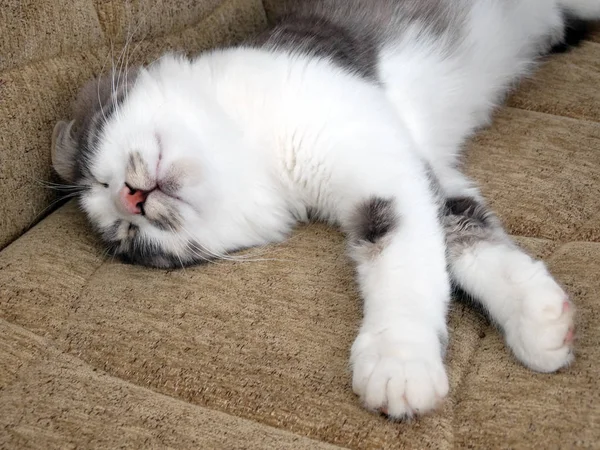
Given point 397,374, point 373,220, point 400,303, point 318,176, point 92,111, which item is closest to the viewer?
point 397,374

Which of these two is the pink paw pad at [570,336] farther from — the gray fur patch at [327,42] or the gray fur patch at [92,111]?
the gray fur patch at [92,111]

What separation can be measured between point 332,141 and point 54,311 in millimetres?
662

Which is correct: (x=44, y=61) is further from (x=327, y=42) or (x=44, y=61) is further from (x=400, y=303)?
(x=400, y=303)

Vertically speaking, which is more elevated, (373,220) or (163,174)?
(163,174)

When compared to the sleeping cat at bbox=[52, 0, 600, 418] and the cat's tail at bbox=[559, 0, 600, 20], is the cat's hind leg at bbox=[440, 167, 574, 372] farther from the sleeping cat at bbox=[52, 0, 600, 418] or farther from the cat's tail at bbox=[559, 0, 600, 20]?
the cat's tail at bbox=[559, 0, 600, 20]

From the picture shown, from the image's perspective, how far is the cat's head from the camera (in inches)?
53.4

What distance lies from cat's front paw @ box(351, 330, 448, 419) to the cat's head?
46cm

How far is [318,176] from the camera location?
1.44 m

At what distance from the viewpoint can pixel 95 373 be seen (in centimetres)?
115

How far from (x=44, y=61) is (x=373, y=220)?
0.91 meters

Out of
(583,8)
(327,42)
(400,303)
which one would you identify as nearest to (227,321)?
(400,303)

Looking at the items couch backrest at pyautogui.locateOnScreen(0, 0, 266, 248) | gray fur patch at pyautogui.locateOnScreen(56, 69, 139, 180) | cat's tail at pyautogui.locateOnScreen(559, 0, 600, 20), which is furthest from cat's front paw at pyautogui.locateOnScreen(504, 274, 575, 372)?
cat's tail at pyautogui.locateOnScreen(559, 0, 600, 20)

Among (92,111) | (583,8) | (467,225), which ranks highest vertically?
(92,111)

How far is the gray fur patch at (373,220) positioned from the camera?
1309 millimetres
